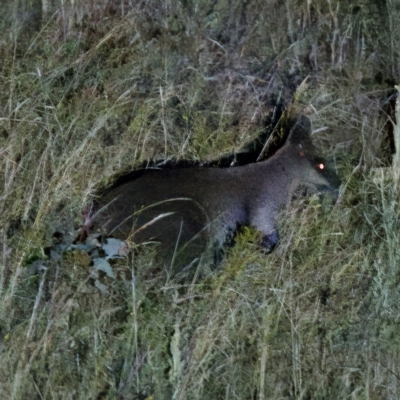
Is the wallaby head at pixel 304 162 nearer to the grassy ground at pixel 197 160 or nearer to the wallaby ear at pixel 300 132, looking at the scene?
the wallaby ear at pixel 300 132

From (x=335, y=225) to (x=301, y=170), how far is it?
1.92ft

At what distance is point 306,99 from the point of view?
3699 mm

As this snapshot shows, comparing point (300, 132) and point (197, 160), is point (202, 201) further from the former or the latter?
point (300, 132)

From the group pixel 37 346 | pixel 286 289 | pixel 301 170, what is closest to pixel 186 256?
pixel 286 289

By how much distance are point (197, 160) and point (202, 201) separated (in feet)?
1.58

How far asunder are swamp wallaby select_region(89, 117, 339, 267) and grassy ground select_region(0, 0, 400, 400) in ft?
0.52

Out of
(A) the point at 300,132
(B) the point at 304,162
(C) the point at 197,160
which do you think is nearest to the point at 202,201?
(C) the point at 197,160

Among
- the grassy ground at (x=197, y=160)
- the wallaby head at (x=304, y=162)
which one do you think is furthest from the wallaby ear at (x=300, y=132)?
the grassy ground at (x=197, y=160)

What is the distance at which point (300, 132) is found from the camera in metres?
3.45

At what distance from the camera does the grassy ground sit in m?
3.35

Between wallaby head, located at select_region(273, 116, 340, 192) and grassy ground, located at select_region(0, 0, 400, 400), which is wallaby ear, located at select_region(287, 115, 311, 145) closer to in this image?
wallaby head, located at select_region(273, 116, 340, 192)

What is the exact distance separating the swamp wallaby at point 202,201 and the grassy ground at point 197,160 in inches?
6.2

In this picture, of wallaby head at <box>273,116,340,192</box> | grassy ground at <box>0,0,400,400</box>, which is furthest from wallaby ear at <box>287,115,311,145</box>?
grassy ground at <box>0,0,400,400</box>

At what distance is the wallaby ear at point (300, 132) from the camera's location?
11.2ft
